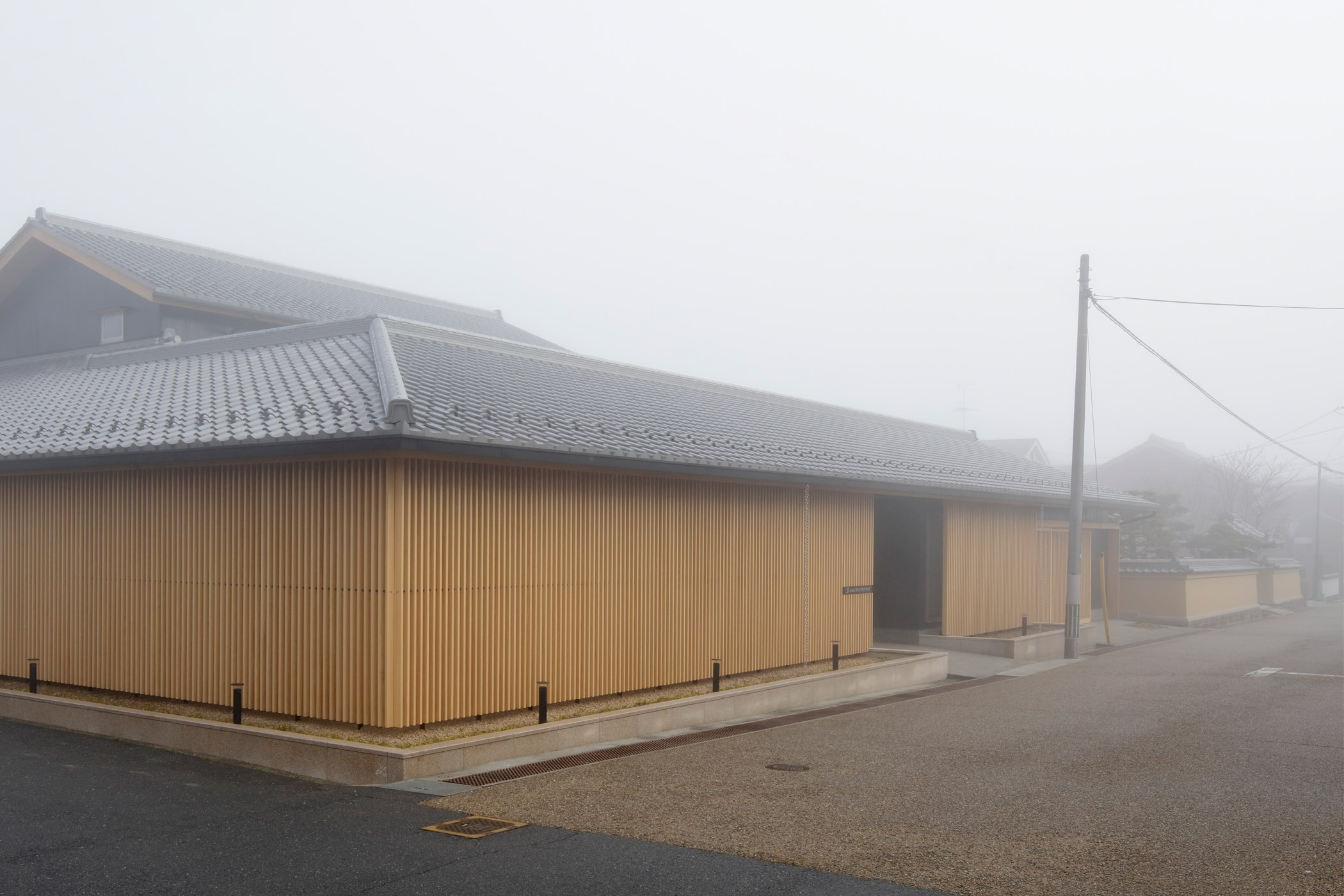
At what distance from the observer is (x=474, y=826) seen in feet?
26.5

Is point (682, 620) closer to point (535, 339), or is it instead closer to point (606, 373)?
point (606, 373)

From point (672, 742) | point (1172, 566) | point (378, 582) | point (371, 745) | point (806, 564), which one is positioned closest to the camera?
point (371, 745)

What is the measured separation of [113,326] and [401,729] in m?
13.8

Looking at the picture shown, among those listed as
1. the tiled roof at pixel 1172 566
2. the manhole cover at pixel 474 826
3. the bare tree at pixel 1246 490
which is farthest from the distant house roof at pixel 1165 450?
the manhole cover at pixel 474 826

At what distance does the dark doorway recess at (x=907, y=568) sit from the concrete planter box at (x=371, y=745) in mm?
8589

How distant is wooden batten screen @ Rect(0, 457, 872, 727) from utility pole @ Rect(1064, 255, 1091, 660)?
28.1 feet

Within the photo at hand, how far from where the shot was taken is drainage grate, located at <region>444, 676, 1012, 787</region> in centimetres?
994

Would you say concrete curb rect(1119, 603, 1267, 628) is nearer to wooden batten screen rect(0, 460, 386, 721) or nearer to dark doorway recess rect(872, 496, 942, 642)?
dark doorway recess rect(872, 496, 942, 642)

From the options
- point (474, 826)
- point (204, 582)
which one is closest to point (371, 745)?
point (474, 826)

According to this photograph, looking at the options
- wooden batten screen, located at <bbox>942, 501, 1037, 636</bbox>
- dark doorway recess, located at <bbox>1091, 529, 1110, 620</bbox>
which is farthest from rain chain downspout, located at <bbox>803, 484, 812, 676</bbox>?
dark doorway recess, located at <bbox>1091, 529, 1110, 620</bbox>

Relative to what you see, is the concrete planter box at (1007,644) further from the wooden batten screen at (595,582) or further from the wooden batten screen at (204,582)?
the wooden batten screen at (204,582)

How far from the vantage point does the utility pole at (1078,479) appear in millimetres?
21547

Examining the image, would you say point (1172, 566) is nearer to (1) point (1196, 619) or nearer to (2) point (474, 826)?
(1) point (1196, 619)

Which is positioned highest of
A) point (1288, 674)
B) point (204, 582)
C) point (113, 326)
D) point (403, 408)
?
point (113, 326)
